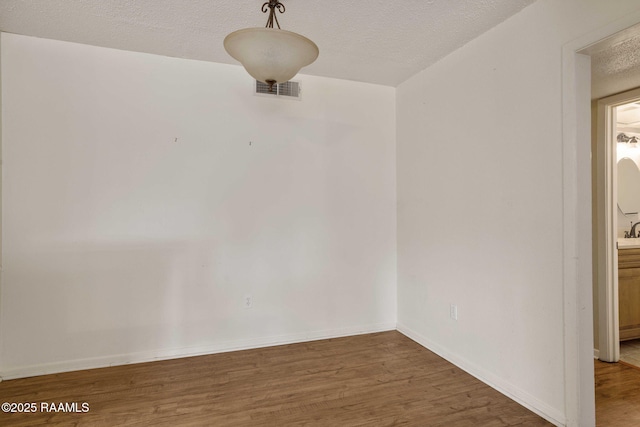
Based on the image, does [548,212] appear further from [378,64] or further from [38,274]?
[38,274]

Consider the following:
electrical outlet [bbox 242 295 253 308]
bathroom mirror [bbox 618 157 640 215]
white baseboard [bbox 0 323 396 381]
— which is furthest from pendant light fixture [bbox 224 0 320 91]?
bathroom mirror [bbox 618 157 640 215]

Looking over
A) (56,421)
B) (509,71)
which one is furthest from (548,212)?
(56,421)

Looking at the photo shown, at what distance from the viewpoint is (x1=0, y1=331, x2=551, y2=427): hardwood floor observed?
203 centimetres

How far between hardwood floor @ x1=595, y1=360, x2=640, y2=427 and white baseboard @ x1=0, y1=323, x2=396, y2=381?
1757 mm

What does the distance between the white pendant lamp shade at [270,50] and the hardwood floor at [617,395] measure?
275 centimetres

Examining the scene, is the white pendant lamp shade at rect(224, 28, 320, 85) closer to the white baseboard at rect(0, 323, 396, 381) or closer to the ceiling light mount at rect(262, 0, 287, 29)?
the ceiling light mount at rect(262, 0, 287, 29)

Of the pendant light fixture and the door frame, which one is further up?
the pendant light fixture

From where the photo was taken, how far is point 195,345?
9.75 feet

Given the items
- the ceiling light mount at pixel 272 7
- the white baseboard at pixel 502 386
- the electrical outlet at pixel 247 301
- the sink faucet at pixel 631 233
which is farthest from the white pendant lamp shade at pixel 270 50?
the sink faucet at pixel 631 233

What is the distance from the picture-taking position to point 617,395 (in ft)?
7.45

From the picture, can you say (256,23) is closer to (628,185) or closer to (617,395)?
(617,395)

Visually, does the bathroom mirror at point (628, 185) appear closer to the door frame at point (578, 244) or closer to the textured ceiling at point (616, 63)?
the textured ceiling at point (616, 63)

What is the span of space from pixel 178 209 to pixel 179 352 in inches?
50.0

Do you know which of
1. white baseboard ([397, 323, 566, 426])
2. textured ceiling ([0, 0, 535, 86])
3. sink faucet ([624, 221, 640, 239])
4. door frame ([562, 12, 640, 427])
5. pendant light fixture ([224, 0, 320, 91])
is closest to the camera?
pendant light fixture ([224, 0, 320, 91])
